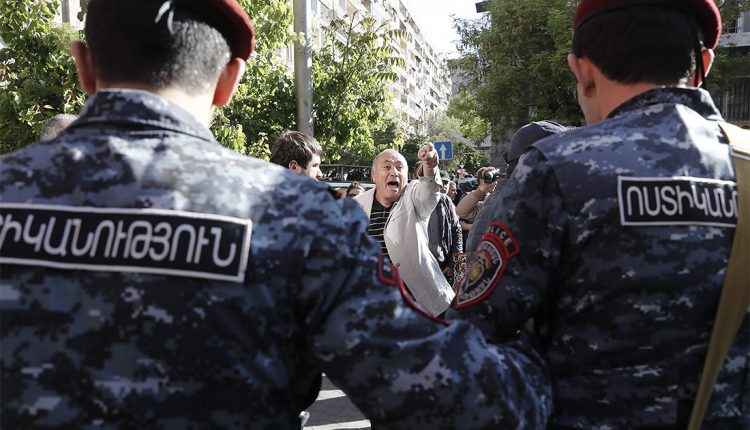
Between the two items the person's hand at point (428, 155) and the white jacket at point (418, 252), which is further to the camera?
the white jacket at point (418, 252)

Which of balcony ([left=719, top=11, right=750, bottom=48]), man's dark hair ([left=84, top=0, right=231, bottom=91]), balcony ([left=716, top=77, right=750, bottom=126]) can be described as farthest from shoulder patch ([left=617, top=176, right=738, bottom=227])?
balcony ([left=716, top=77, right=750, bottom=126])

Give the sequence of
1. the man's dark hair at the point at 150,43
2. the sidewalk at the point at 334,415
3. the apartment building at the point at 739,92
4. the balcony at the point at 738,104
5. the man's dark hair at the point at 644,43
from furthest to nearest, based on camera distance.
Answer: the balcony at the point at 738,104, the apartment building at the point at 739,92, the sidewalk at the point at 334,415, the man's dark hair at the point at 644,43, the man's dark hair at the point at 150,43

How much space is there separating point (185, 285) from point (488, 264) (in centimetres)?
70

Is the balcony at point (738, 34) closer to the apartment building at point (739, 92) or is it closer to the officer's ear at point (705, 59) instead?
the apartment building at point (739, 92)

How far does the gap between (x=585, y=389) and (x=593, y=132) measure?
57cm

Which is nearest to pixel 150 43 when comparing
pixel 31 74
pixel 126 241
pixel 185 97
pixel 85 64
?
pixel 185 97

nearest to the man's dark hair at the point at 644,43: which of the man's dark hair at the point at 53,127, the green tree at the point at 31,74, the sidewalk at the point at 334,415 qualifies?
the man's dark hair at the point at 53,127

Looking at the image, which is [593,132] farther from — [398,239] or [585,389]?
[398,239]

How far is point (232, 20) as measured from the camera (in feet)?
4.25

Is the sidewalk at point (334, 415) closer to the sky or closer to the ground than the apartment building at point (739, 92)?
closer to the ground

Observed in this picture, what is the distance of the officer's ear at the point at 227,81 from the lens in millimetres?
1334

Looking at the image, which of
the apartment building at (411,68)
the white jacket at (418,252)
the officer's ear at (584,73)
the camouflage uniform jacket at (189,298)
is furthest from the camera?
the apartment building at (411,68)

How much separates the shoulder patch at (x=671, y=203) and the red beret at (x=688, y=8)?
0.40 metres

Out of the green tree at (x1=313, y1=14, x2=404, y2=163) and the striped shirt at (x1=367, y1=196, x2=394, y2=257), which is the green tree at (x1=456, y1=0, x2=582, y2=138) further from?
the striped shirt at (x1=367, y1=196, x2=394, y2=257)
